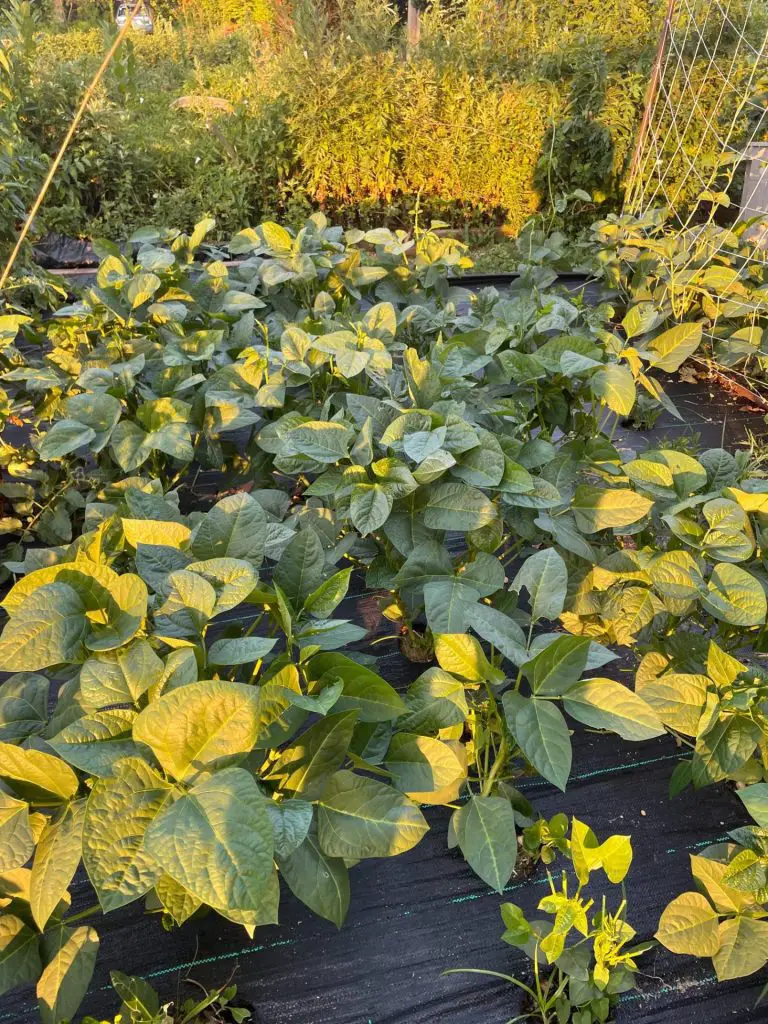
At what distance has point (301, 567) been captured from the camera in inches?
37.4

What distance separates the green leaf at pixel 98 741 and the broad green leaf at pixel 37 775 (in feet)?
0.08

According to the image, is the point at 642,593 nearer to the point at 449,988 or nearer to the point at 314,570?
the point at 314,570

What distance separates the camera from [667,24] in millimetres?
2611

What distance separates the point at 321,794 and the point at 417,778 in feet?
0.44

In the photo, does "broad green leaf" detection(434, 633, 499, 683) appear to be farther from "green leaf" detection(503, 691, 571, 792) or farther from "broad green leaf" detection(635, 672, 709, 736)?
"broad green leaf" detection(635, 672, 709, 736)

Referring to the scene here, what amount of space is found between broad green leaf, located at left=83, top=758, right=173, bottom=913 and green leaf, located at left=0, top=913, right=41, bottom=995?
25 cm

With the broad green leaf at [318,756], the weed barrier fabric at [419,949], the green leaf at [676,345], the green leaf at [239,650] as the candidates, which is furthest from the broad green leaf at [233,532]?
the green leaf at [676,345]

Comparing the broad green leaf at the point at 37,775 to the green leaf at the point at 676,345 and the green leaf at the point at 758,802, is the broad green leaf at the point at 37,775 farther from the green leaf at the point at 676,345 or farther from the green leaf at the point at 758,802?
the green leaf at the point at 676,345

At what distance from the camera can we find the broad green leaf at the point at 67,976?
0.75 m

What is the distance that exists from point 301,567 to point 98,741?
0.34 metres

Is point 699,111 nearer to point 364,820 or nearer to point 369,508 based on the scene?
point 369,508

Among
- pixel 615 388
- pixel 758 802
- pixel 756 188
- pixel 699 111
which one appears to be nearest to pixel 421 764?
pixel 758 802

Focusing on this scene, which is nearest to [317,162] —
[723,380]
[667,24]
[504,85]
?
[504,85]

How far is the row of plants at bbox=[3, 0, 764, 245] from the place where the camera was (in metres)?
4.59
